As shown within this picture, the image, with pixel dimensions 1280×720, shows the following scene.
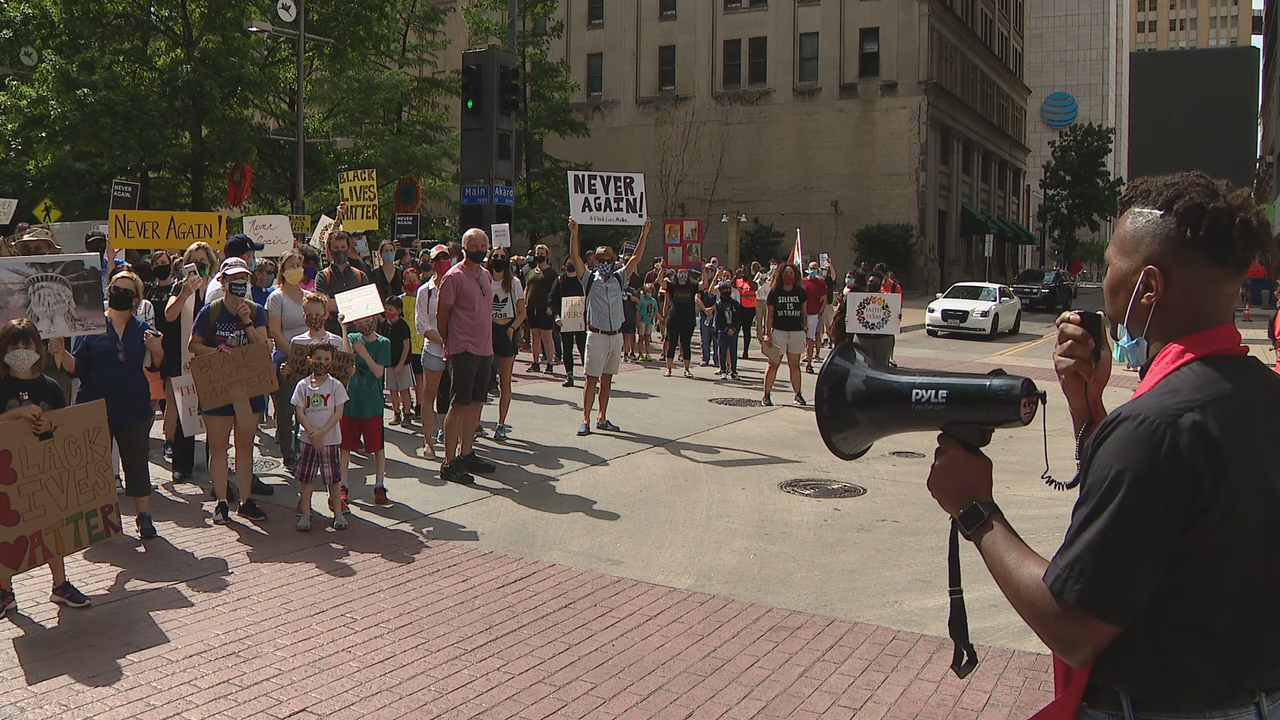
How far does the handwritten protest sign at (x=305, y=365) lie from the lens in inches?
298

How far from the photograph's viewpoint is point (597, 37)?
50031 mm

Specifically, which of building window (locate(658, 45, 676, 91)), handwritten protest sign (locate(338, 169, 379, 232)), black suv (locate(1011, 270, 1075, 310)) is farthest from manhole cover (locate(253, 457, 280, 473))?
building window (locate(658, 45, 676, 91))

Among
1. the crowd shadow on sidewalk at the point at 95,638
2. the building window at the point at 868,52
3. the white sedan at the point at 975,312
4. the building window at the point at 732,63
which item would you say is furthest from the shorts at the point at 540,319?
the building window at the point at 732,63

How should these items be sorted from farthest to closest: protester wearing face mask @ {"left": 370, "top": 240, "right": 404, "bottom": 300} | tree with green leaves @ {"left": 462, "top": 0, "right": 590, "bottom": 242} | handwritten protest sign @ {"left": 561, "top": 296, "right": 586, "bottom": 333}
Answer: tree with green leaves @ {"left": 462, "top": 0, "right": 590, "bottom": 242}
handwritten protest sign @ {"left": 561, "top": 296, "right": 586, "bottom": 333}
protester wearing face mask @ {"left": 370, "top": 240, "right": 404, "bottom": 300}

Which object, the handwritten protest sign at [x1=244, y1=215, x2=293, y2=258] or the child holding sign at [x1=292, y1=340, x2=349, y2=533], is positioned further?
the handwritten protest sign at [x1=244, y1=215, x2=293, y2=258]

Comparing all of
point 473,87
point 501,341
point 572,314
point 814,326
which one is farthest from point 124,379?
point 814,326

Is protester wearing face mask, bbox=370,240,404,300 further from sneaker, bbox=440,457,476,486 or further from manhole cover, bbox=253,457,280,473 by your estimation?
sneaker, bbox=440,457,476,486

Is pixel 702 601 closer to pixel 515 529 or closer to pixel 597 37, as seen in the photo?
pixel 515 529

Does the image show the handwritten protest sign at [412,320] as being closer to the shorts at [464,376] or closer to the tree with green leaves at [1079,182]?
the shorts at [464,376]

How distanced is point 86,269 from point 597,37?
45.5m

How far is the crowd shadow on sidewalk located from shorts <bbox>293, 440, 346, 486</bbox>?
1.35 m

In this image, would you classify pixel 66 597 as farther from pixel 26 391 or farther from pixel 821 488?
pixel 821 488

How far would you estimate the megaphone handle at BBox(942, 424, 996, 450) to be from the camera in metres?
2.17

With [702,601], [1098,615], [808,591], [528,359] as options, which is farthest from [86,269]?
[528,359]
